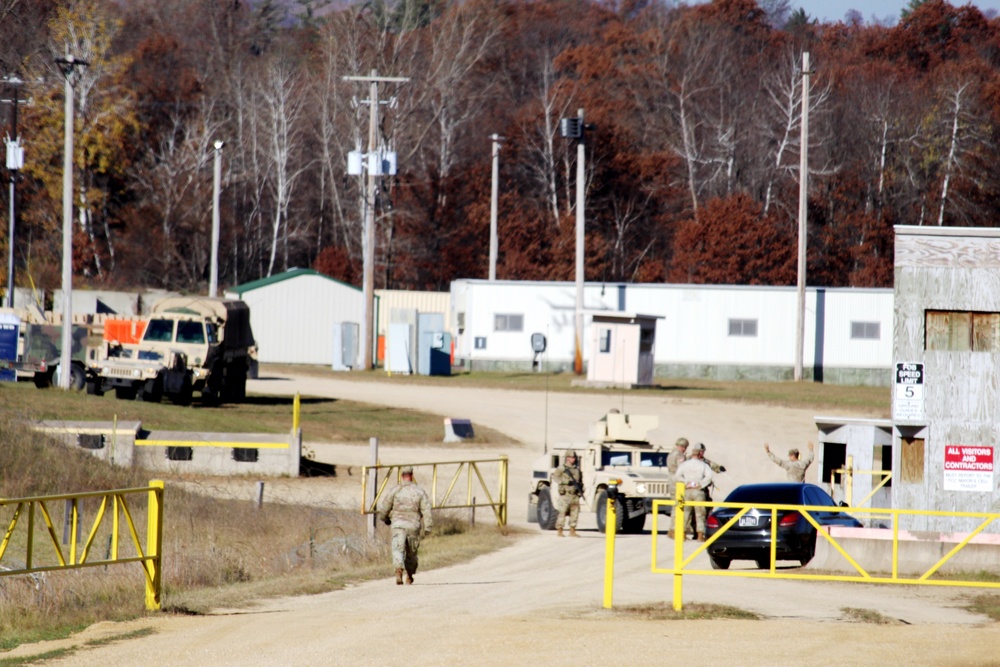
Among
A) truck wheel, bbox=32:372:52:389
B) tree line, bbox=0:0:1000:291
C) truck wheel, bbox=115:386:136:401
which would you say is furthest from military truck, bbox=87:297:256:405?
tree line, bbox=0:0:1000:291

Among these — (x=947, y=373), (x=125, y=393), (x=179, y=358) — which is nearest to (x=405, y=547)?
(x=947, y=373)

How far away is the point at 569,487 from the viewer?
20.3m

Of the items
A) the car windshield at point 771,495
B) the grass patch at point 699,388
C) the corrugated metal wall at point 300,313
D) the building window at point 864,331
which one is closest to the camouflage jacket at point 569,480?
the car windshield at point 771,495

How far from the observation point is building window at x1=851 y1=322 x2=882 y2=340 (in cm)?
4700

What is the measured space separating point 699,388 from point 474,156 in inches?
1369

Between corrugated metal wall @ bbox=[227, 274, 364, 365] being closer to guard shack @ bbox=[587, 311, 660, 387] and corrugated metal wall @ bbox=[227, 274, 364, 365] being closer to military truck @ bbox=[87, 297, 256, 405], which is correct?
guard shack @ bbox=[587, 311, 660, 387]

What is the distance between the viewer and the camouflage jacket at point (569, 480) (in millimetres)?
20125

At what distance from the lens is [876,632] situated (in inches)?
483

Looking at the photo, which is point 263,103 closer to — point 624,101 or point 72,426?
point 624,101

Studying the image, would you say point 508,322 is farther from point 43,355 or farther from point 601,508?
point 601,508

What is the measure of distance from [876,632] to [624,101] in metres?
65.3

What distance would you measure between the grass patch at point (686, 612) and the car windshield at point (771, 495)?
16.1ft

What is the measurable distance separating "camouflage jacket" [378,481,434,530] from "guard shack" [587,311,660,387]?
27.3 metres

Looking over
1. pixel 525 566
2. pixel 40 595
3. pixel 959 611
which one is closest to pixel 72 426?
pixel 525 566
